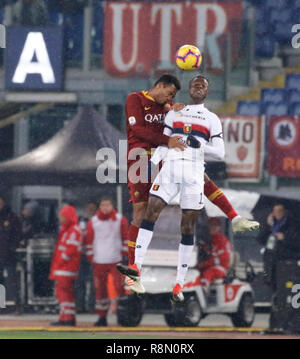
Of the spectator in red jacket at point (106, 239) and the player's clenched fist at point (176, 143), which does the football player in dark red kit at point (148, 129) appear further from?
the spectator in red jacket at point (106, 239)

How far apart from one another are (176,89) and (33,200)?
16.5 m

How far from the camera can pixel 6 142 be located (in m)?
30.5

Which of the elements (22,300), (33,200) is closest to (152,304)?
(22,300)

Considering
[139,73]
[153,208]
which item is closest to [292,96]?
[139,73]

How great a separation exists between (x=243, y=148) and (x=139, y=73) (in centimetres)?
388

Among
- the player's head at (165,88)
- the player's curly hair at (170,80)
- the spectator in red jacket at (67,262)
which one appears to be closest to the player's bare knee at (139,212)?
the player's head at (165,88)

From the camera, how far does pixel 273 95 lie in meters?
29.0

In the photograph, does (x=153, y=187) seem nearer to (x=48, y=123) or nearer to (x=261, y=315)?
(x=261, y=315)

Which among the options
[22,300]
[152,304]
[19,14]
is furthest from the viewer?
[19,14]

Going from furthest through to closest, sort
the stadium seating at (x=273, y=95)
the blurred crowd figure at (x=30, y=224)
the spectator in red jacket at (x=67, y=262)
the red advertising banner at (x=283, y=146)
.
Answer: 1. the stadium seating at (x=273, y=95)
2. the red advertising banner at (x=283, y=146)
3. the blurred crowd figure at (x=30, y=224)
4. the spectator in red jacket at (x=67, y=262)

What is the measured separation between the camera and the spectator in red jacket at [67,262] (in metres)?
21.5

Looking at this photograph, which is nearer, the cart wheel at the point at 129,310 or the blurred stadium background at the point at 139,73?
the cart wheel at the point at 129,310

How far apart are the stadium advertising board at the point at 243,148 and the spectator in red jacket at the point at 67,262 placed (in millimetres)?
5208

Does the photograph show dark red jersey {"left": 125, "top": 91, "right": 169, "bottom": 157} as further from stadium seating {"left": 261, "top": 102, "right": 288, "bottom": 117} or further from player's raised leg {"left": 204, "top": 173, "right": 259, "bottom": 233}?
stadium seating {"left": 261, "top": 102, "right": 288, "bottom": 117}
